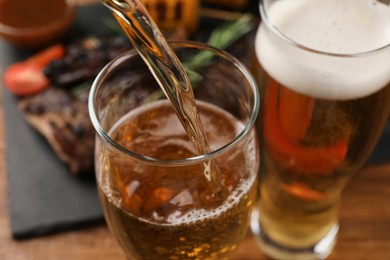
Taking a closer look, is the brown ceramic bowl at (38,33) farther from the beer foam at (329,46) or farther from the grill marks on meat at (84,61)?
the beer foam at (329,46)

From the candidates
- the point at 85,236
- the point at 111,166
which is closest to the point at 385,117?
the point at 111,166

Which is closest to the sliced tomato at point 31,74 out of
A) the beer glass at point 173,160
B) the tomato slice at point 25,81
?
the tomato slice at point 25,81

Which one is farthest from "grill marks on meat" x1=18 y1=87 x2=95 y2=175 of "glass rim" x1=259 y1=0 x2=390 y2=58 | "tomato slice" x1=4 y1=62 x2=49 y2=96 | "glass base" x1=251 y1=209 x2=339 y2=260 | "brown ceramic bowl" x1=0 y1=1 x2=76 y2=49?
"glass rim" x1=259 y1=0 x2=390 y2=58

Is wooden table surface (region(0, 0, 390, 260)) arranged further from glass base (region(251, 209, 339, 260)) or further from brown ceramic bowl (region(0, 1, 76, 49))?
brown ceramic bowl (region(0, 1, 76, 49))

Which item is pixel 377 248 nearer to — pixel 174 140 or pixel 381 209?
pixel 381 209

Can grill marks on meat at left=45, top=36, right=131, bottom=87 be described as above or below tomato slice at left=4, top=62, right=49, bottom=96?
above

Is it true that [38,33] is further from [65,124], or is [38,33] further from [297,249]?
[297,249]

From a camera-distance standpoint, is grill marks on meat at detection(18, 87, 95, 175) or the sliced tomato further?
the sliced tomato
